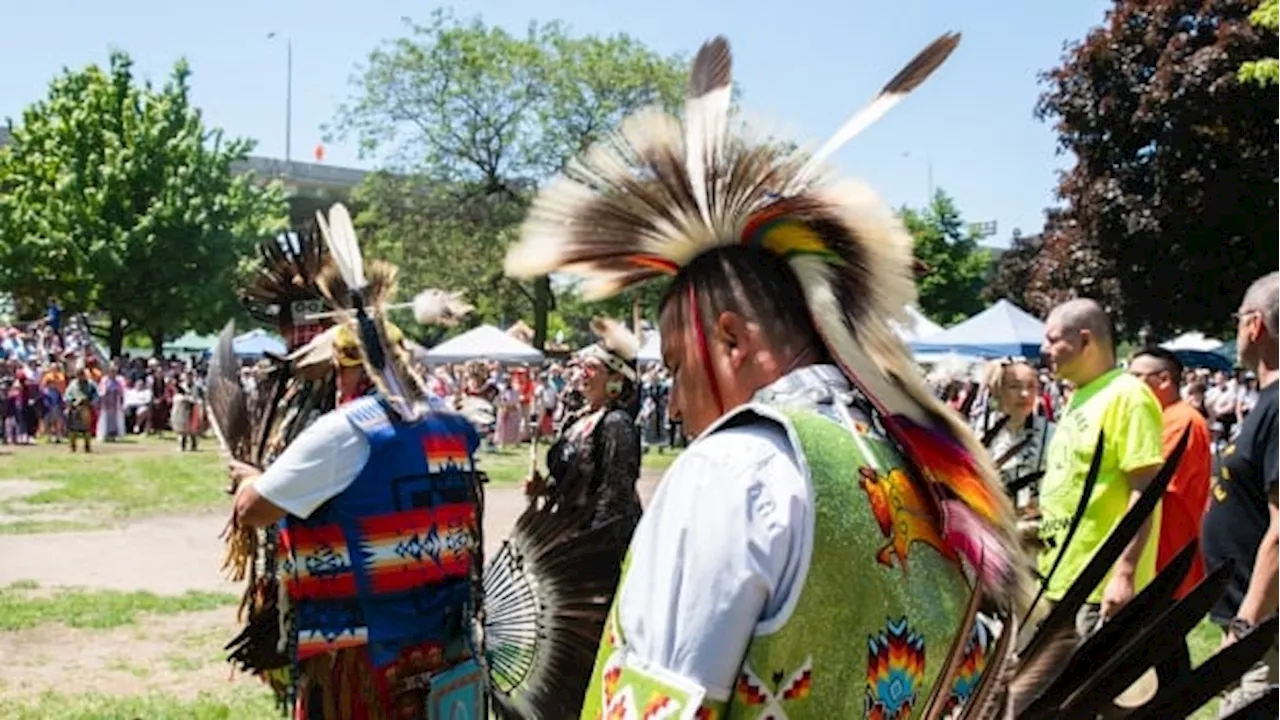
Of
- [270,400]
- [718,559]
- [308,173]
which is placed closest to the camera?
[718,559]

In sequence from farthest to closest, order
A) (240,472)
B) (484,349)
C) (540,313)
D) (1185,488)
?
(540,313), (484,349), (1185,488), (240,472)

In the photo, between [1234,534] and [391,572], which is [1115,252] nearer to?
[1234,534]

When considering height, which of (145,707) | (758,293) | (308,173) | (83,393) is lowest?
(145,707)

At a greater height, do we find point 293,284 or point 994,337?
point 994,337

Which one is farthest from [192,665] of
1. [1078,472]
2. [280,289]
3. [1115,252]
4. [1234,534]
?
[1115,252]

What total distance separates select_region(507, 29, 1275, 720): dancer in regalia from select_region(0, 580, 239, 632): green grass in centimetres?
708

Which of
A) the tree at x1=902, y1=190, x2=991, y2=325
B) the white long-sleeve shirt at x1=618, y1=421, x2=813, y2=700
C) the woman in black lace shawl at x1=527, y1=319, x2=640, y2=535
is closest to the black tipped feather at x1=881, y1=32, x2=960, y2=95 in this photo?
the white long-sleeve shirt at x1=618, y1=421, x2=813, y2=700

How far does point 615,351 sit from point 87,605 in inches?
166

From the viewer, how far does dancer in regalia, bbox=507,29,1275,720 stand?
55.6 inches

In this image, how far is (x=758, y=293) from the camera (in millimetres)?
1673

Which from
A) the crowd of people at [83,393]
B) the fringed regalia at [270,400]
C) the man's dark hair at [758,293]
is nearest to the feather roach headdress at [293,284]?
the fringed regalia at [270,400]

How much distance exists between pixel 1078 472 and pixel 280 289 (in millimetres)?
2685

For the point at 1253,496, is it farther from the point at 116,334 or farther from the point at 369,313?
the point at 116,334

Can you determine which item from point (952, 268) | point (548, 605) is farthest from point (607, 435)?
point (952, 268)
